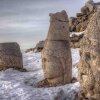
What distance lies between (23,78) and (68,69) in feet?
9.51

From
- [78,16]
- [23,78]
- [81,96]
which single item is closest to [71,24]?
[78,16]

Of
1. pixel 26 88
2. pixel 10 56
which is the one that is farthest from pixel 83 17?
pixel 26 88

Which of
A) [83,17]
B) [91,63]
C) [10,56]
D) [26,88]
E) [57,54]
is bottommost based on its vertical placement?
[26,88]

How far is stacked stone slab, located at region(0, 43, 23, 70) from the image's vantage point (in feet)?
84.0

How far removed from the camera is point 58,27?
68.6ft

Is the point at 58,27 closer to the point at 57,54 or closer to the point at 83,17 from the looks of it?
the point at 57,54

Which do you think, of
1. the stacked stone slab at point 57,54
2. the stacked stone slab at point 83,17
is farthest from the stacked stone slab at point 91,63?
the stacked stone slab at point 83,17

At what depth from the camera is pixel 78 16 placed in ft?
139

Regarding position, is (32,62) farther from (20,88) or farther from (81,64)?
(81,64)

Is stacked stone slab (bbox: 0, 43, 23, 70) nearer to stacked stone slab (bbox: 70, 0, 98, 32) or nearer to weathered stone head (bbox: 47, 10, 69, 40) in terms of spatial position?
weathered stone head (bbox: 47, 10, 69, 40)

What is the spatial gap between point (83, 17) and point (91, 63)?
87.4 ft

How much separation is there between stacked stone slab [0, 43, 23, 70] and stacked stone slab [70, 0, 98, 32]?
553 inches

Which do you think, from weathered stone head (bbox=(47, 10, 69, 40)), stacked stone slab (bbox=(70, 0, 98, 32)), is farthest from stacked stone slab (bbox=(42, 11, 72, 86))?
stacked stone slab (bbox=(70, 0, 98, 32))

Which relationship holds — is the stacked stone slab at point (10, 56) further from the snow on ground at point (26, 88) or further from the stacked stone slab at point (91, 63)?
the stacked stone slab at point (91, 63)
